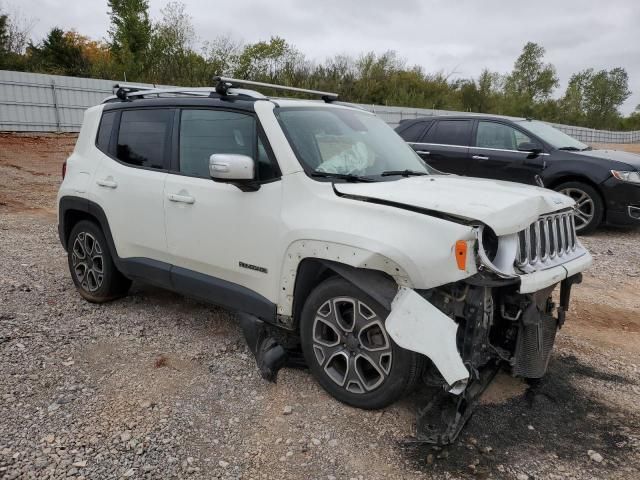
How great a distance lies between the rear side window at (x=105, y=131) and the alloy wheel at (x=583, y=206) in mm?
6377

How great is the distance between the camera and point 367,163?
3584 millimetres

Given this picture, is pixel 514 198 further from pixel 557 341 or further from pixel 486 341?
pixel 557 341

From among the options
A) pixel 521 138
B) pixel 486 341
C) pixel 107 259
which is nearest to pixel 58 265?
pixel 107 259

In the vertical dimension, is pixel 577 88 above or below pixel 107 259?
above

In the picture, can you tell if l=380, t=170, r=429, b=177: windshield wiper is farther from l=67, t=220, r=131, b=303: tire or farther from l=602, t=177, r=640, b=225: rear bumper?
l=602, t=177, r=640, b=225: rear bumper

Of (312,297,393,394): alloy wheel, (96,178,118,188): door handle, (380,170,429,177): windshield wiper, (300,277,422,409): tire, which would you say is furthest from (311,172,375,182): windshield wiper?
(96,178,118,188): door handle

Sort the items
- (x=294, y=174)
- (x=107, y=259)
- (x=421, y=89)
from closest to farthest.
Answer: (x=294, y=174) → (x=107, y=259) → (x=421, y=89)

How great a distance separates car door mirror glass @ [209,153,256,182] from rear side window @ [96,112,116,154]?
1.86 m

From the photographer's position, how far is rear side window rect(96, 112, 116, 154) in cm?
452

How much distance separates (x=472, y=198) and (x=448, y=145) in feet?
20.7

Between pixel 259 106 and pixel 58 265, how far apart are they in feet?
12.6

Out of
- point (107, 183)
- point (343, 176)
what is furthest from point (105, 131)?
point (343, 176)

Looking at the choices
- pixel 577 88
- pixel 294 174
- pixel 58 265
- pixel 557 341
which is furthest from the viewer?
pixel 577 88

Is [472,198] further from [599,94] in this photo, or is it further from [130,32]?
[599,94]
